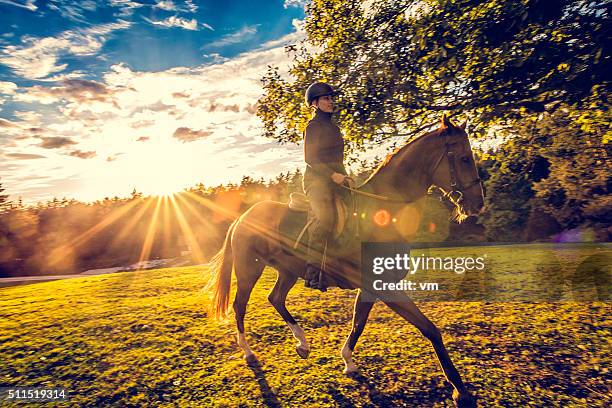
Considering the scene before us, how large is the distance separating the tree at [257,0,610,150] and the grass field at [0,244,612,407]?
4.65 metres

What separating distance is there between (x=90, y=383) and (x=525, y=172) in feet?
40.0

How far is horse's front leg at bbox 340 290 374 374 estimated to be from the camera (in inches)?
217

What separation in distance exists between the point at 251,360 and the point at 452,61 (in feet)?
22.9

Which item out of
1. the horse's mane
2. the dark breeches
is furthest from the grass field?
the horse's mane

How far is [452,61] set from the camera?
7.36 metres

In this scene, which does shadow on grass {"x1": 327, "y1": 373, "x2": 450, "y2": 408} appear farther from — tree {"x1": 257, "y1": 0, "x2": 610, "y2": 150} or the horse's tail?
tree {"x1": 257, "y1": 0, "x2": 610, "y2": 150}

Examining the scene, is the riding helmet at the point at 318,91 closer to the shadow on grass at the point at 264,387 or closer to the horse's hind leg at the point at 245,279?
the horse's hind leg at the point at 245,279

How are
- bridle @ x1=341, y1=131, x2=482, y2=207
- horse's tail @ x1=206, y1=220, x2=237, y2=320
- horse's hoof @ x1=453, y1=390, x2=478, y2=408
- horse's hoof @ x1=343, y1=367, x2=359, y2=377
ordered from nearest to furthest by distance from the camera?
horse's hoof @ x1=453, y1=390, x2=478, y2=408 < bridle @ x1=341, y1=131, x2=482, y2=207 < horse's hoof @ x1=343, y1=367, x2=359, y2=377 < horse's tail @ x1=206, y1=220, x2=237, y2=320

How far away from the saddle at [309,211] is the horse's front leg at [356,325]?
42.2 inches

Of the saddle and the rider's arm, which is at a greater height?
the rider's arm

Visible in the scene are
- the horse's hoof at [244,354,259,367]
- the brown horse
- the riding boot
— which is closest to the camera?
the brown horse

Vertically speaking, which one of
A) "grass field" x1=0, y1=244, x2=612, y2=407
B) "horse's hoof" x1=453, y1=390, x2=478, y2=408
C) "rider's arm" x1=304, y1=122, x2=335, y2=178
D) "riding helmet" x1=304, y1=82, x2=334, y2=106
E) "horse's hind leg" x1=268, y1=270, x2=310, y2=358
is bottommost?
"grass field" x1=0, y1=244, x2=612, y2=407

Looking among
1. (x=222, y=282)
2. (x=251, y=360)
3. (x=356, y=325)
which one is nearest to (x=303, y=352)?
(x=251, y=360)

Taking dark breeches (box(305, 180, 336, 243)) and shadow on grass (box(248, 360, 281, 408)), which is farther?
dark breeches (box(305, 180, 336, 243))
